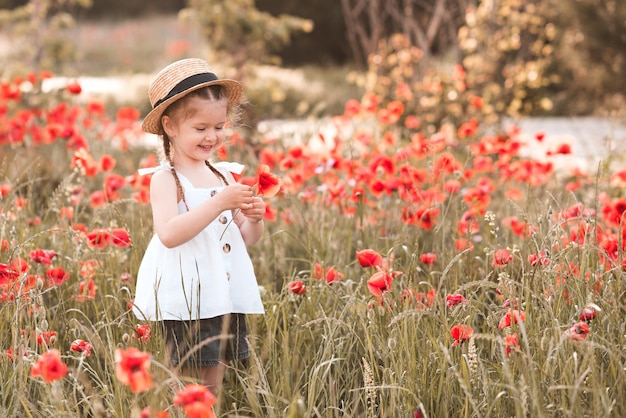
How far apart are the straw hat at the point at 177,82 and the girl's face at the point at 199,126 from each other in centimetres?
4

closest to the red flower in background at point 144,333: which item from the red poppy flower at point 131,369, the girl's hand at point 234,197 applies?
the girl's hand at point 234,197

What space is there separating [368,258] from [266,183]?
0.36 meters

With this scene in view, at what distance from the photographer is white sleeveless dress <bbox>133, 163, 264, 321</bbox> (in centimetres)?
217

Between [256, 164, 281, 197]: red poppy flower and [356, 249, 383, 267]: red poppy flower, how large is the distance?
30 cm

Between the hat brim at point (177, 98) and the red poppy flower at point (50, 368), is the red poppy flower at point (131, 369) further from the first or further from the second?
the hat brim at point (177, 98)

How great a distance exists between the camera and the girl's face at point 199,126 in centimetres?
220

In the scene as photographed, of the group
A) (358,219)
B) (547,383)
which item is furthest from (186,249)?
(358,219)

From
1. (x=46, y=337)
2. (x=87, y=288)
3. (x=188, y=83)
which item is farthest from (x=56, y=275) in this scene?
(x=188, y=83)

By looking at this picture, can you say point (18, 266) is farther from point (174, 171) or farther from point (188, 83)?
point (188, 83)

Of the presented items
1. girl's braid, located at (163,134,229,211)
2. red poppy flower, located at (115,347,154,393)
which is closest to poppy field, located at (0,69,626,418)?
red poppy flower, located at (115,347,154,393)

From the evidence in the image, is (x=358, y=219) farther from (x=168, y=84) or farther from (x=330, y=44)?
(x=330, y=44)

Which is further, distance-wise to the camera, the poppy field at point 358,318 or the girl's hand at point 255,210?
the girl's hand at point 255,210

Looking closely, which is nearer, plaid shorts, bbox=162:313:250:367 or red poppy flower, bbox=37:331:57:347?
red poppy flower, bbox=37:331:57:347

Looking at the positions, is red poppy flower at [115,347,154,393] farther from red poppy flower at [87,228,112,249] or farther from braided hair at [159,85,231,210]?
red poppy flower at [87,228,112,249]
